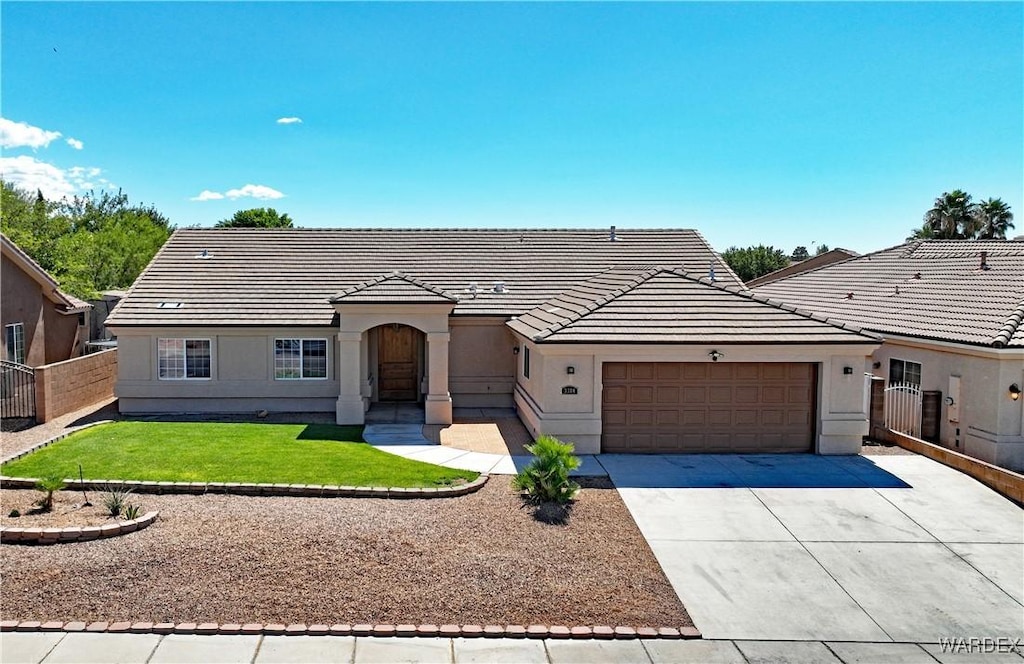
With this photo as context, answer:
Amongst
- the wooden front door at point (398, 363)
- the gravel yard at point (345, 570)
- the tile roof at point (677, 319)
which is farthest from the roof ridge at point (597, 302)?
the wooden front door at point (398, 363)

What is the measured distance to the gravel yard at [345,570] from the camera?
301 inches

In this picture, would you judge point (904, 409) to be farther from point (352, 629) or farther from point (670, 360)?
point (352, 629)

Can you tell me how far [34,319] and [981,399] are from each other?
87.9 feet

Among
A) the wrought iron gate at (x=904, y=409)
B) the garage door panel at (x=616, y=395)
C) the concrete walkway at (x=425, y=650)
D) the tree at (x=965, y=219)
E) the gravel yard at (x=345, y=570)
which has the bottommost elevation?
the concrete walkway at (x=425, y=650)

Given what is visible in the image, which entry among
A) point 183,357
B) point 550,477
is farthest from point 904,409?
point 183,357

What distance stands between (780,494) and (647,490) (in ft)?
7.76

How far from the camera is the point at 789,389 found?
15.5 meters

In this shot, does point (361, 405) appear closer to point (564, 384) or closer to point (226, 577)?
point (564, 384)

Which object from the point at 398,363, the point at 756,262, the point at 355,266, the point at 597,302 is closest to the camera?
the point at 597,302

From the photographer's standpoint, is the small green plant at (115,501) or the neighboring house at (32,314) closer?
the small green plant at (115,501)

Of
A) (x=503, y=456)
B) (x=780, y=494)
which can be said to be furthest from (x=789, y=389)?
(x=503, y=456)

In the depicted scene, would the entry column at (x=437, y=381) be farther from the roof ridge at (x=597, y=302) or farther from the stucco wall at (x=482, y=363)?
the roof ridge at (x=597, y=302)

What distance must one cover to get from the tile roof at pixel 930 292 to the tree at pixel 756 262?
35095 millimetres

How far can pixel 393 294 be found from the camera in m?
18.2
